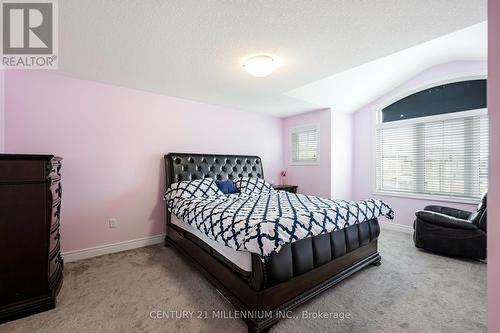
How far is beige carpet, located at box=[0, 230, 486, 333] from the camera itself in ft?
5.03

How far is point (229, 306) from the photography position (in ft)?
5.77

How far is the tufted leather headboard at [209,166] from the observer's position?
319 cm

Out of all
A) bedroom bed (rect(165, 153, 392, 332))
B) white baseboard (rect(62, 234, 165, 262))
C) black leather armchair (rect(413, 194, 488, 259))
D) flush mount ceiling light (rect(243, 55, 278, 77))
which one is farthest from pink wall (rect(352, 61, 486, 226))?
white baseboard (rect(62, 234, 165, 262))

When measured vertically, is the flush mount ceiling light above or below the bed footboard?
above

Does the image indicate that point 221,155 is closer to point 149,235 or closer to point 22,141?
point 149,235

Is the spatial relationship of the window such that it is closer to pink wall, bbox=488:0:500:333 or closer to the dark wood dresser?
pink wall, bbox=488:0:500:333

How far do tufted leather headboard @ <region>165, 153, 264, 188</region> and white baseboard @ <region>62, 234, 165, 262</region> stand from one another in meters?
0.86

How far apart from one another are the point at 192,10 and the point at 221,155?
7.92 feet

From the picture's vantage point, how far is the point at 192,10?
153cm

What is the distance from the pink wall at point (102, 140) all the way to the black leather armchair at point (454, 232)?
11.2ft

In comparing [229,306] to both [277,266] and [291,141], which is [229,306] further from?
[291,141]

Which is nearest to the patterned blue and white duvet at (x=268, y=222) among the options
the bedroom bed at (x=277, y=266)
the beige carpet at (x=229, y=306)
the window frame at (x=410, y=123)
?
the bedroom bed at (x=277, y=266)

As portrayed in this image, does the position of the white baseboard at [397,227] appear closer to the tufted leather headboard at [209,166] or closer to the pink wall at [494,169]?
the tufted leather headboard at [209,166]

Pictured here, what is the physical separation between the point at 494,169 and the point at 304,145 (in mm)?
3736
